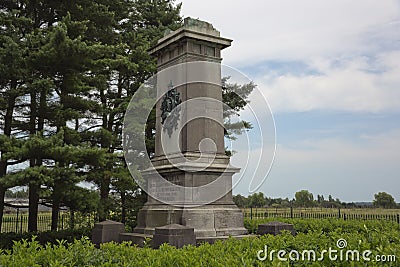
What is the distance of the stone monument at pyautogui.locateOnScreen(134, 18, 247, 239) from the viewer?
9.62 metres

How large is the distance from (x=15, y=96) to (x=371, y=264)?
1224 centimetres

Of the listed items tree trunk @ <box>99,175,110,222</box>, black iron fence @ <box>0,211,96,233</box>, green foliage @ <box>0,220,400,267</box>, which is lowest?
black iron fence @ <box>0,211,96,233</box>

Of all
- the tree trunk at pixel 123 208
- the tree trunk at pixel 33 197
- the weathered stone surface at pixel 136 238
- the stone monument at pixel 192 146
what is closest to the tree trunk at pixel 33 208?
the tree trunk at pixel 33 197

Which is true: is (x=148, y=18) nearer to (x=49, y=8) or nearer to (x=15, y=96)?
(x=49, y=8)

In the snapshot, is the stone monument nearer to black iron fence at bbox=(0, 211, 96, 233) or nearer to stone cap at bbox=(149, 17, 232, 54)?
stone cap at bbox=(149, 17, 232, 54)

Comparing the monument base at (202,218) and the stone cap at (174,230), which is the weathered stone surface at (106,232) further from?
the stone cap at (174,230)

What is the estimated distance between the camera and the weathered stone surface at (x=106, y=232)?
10219 millimetres

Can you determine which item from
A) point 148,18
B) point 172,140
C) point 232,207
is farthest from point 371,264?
point 148,18

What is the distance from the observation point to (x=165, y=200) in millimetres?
10125

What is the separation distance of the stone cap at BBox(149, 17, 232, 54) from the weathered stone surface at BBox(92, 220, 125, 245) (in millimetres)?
5153

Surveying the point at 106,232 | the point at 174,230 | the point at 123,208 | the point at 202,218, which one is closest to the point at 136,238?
the point at 106,232

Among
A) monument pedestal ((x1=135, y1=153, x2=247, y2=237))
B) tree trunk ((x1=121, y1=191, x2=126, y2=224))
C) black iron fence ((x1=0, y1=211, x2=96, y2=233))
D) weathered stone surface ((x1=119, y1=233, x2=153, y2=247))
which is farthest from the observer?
tree trunk ((x1=121, y1=191, x2=126, y2=224))

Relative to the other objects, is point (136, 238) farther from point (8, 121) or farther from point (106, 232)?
point (8, 121)

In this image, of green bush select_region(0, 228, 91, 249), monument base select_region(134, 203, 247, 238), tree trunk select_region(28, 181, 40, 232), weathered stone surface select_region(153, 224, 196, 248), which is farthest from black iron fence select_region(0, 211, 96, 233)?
weathered stone surface select_region(153, 224, 196, 248)
